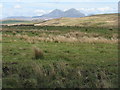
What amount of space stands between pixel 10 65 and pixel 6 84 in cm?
215

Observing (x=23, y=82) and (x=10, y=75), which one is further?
(x=10, y=75)

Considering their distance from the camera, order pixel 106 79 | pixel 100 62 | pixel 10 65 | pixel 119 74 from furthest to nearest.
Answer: pixel 100 62 < pixel 10 65 < pixel 119 74 < pixel 106 79

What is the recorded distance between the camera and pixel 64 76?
8688mm

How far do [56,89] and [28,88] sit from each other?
0.98 m

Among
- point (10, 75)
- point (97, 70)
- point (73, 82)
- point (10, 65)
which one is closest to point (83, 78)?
point (73, 82)

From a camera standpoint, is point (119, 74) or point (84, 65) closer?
point (119, 74)

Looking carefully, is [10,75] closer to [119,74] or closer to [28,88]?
[28,88]

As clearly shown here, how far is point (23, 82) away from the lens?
8.03 m

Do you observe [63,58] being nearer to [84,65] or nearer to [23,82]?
[84,65]

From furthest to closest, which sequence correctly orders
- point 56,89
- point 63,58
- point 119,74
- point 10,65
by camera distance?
point 63,58 < point 10,65 < point 119,74 < point 56,89

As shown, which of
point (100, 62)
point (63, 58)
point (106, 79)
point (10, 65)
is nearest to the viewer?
point (106, 79)

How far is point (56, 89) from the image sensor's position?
762 centimetres

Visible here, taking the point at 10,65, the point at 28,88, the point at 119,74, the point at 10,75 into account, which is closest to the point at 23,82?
the point at 28,88

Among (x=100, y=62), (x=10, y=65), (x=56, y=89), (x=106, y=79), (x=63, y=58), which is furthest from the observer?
(x=63, y=58)
